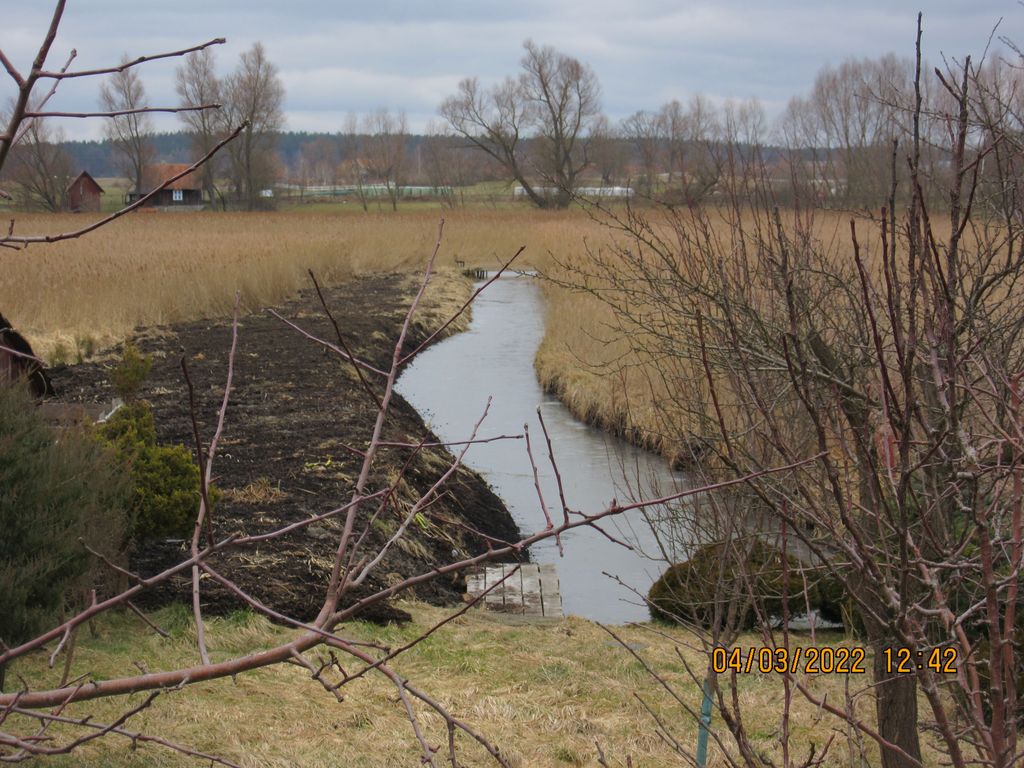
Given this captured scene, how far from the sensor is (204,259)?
70.0 ft

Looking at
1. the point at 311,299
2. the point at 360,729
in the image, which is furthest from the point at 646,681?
the point at 311,299

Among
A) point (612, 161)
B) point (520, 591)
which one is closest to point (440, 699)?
point (520, 591)

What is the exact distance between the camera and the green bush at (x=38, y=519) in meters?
4.30

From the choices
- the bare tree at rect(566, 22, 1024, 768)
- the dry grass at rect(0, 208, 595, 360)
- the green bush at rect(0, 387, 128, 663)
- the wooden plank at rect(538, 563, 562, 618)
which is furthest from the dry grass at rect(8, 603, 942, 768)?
the dry grass at rect(0, 208, 595, 360)

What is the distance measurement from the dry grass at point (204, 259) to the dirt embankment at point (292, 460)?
956 millimetres

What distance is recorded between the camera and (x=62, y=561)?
450cm

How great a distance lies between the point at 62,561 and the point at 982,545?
393 cm

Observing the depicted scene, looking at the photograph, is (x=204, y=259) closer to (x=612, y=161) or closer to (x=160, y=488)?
(x=612, y=161)

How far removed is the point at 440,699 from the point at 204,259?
17.4m

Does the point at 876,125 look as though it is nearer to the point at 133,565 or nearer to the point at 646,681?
the point at 646,681
